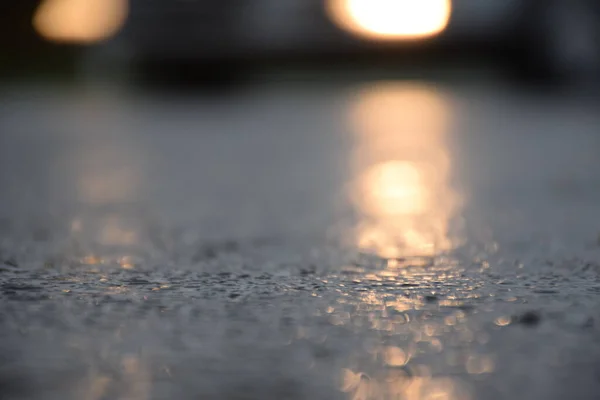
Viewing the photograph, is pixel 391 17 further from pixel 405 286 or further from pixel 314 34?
pixel 405 286

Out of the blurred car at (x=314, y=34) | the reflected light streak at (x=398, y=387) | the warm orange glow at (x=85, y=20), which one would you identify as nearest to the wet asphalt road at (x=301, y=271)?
the reflected light streak at (x=398, y=387)

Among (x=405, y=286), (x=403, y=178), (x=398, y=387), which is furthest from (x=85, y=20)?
(x=398, y=387)

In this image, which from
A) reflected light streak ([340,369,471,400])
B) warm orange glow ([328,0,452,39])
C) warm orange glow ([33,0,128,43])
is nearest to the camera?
reflected light streak ([340,369,471,400])

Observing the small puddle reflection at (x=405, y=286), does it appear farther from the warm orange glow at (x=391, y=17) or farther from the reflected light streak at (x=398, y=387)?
the warm orange glow at (x=391, y=17)

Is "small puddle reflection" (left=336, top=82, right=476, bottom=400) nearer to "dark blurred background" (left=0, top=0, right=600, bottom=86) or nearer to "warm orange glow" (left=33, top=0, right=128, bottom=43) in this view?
"dark blurred background" (left=0, top=0, right=600, bottom=86)

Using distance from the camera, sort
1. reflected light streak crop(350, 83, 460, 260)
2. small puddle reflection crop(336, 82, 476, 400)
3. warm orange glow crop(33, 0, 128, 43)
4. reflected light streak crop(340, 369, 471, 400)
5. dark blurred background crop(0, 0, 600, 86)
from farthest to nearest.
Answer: warm orange glow crop(33, 0, 128, 43)
dark blurred background crop(0, 0, 600, 86)
reflected light streak crop(350, 83, 460, 260)
small puddle reflection crop(336, 82, 476, 400)
reflected light streak crop(340, 369, 471, 400)

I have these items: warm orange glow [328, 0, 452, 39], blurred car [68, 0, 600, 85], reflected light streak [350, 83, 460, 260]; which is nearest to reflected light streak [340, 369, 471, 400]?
reflected light streak [350, 83, 460, 260]

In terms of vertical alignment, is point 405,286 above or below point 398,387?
above
